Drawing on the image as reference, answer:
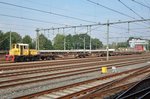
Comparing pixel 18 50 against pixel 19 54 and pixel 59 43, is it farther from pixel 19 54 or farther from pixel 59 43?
pixel 59 43

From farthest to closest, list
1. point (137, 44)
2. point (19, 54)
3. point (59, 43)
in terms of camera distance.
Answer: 1. point (137, 44)
2. point (59, 43)
3. point (19, 54)

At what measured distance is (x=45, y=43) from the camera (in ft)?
323

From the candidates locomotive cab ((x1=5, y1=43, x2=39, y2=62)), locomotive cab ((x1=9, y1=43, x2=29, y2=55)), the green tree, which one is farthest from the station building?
locomotive cab ((x1=9, y1=43, x2=29, y2=55))

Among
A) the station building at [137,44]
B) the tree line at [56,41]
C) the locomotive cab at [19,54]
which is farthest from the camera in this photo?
the station building at [137,44]

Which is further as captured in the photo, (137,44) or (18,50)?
(137,44)

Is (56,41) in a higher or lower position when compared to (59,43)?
higher

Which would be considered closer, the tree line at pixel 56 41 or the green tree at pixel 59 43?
the tree line at pixel 56 41

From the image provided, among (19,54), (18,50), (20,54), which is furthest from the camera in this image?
(18,50)

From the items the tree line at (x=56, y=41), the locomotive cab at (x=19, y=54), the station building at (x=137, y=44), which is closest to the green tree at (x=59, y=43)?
the tree line at (x=56, y=41)

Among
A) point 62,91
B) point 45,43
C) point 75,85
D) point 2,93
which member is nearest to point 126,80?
point 75,85

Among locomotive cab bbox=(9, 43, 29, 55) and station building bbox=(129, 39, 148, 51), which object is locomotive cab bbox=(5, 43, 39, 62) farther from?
station building bbox=(129, 39, 148, 51)

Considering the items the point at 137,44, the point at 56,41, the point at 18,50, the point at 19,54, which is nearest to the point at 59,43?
the point at 56,41

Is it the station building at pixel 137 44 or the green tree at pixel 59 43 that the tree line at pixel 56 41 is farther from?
the station building at pixel 137 44

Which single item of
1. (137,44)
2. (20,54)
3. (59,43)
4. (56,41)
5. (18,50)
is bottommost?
(20,54)
